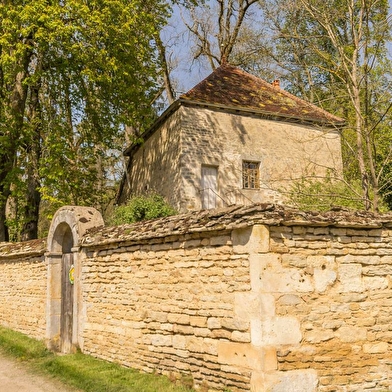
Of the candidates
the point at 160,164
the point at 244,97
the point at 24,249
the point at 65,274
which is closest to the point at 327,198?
the point at 244,97

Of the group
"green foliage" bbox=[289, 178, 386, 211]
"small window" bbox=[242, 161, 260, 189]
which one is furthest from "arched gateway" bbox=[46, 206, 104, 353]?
"small window" bbox=[242, 161, 260, 189]

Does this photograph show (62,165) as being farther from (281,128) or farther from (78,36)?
(281,128)

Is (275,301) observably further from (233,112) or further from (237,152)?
(233,112)

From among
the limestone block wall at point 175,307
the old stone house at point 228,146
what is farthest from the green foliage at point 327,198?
the limestone block wall at point 175,307

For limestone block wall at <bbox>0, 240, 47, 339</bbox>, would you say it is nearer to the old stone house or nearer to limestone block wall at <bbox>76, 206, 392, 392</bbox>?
limestone block wall at <bbox>76, 206, 392, 392</bbox>

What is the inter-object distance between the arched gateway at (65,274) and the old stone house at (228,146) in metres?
5.89

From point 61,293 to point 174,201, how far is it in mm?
6474

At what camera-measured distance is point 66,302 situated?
9.98 meters

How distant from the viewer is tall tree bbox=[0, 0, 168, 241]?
13688mm

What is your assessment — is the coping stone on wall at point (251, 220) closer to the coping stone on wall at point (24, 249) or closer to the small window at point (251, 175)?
the coping stone on wall at point (24, 249)

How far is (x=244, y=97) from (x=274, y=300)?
13.0 metres

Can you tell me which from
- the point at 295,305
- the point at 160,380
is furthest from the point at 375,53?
the point at 160,380

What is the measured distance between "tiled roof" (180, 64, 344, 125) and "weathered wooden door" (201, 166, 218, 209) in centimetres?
236

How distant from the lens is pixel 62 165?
15242 mm
